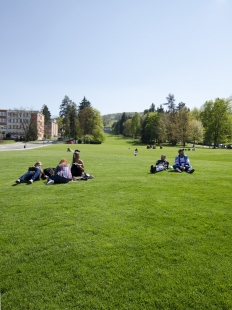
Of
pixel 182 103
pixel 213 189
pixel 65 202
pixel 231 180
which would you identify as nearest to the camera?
pixel 65 202

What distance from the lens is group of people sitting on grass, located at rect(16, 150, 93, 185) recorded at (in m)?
10.6

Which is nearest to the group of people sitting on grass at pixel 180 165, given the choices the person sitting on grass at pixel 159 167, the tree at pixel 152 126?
the person sitting on grass at pixel 159 167

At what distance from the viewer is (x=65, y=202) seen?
7773 mm

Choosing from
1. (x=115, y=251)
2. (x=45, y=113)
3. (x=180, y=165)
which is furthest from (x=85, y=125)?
(x=115, y=251)

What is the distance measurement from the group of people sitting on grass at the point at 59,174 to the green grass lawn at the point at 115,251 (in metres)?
2.07

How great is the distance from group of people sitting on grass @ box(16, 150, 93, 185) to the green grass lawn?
207 cm

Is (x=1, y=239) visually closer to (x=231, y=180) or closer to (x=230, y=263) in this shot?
(x=230, y=263)

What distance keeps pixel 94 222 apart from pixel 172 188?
4887mm

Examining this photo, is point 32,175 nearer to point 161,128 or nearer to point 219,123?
point 219,123

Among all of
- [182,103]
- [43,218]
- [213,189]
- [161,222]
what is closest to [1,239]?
[43,218]

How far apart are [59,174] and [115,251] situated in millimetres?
6616

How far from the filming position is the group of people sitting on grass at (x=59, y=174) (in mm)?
10625

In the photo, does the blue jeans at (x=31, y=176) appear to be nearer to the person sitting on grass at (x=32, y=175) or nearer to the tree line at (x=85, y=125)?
the person sitting on grass at (x=32, y=175)

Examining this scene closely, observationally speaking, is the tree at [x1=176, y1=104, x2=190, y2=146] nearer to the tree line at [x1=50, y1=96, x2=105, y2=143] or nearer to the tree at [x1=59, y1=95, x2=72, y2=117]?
the tree line at [x1=50, y1=96, x2=105, y2=143]
